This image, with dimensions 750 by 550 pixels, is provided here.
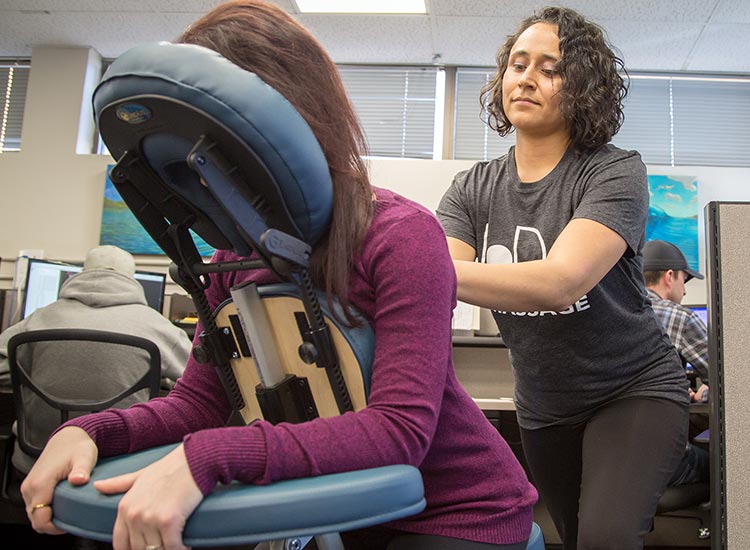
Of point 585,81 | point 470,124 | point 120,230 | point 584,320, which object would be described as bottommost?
point 584,320

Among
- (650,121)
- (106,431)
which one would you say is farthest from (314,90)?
(650,121)

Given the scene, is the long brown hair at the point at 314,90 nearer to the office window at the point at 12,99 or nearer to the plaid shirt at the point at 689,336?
the plaid shirt at the point at 689,336

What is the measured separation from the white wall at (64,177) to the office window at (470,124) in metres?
0.49

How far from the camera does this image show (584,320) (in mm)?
1231

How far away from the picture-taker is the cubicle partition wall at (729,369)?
160 centimetres

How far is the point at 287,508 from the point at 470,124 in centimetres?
413

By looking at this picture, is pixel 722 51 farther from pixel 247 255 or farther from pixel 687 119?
pixel 247 255

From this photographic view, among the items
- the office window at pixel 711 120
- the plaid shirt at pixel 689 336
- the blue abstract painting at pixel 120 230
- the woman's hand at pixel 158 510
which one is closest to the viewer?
the woman's hand at pixel 158 510

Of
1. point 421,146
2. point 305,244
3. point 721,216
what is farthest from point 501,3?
point 305,244

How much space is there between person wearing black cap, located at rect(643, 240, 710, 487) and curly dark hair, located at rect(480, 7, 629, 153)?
0.75 m

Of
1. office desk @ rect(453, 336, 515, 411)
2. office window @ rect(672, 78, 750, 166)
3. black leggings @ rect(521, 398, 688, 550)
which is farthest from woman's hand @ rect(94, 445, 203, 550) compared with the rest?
office window @ rect(672, 78, 750, 166)

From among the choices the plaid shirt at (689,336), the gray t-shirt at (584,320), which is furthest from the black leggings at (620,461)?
the plaid shirt at (689,336)

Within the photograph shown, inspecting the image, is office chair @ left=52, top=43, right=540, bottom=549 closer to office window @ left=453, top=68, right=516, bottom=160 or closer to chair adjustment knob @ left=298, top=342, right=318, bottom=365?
chair adjustment knob @ left=298, top=342, right=318, bottom=365

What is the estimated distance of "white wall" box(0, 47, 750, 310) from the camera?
388 cm
